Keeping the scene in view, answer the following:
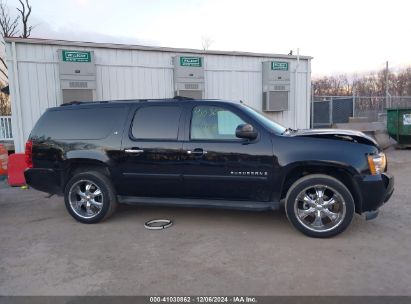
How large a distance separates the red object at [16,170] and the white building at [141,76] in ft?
5.26

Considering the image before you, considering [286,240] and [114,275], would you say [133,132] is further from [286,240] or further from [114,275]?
[286,240]

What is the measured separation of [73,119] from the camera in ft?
17.6

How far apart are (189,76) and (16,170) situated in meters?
5.52

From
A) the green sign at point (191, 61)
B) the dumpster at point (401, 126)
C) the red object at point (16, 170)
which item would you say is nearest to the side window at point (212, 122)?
the red object at point (16, 170)

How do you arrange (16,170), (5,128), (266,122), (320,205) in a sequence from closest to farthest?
1. (320,205)
2. (266,122)
3. (16,170)
4. (5,128)

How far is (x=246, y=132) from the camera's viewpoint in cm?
442

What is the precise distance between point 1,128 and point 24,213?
261 inches

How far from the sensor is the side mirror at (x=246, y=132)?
442 centimetres

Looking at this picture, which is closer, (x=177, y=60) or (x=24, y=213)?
(x=24, y=213)

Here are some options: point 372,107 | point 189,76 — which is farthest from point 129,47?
point 372,107

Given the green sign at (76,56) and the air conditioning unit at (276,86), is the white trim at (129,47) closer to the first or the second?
the green sign at (76,56)

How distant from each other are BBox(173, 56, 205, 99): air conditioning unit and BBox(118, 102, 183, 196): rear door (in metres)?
5.89

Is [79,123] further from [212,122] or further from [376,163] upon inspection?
[376,163]

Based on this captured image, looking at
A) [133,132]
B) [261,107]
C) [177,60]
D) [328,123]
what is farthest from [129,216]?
[328,123]
